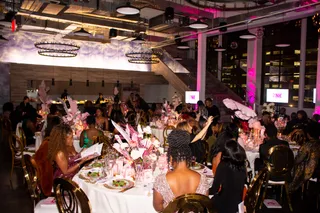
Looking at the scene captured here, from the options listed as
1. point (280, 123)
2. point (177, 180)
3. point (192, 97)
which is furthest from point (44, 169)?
point (192, 97)

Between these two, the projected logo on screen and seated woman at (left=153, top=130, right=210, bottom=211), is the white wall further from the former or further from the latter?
seated woman at (left=153, top=130, right=210, bottom=211)

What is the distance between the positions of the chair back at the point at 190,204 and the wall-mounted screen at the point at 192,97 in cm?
1103

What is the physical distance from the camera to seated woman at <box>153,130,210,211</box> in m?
2.26

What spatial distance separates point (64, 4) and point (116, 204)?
596 centimetres

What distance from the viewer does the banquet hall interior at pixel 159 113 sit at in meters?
2.77

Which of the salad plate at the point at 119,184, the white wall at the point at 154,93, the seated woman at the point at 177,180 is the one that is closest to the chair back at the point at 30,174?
the salad plate at the point at 119,184

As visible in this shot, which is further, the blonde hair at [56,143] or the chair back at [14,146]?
the chair back at [14,146]

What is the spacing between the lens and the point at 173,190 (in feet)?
7.41

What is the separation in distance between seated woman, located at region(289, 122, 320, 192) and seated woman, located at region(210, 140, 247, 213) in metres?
2.09

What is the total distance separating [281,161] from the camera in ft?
14.1

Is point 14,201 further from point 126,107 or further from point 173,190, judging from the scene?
point 126,107

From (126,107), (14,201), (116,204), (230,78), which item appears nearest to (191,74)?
(230,78)

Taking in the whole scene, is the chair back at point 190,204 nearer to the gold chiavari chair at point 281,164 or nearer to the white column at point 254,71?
the gold chiavari chair at point 281,164

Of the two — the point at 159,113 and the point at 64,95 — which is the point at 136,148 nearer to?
the point at 159,113
